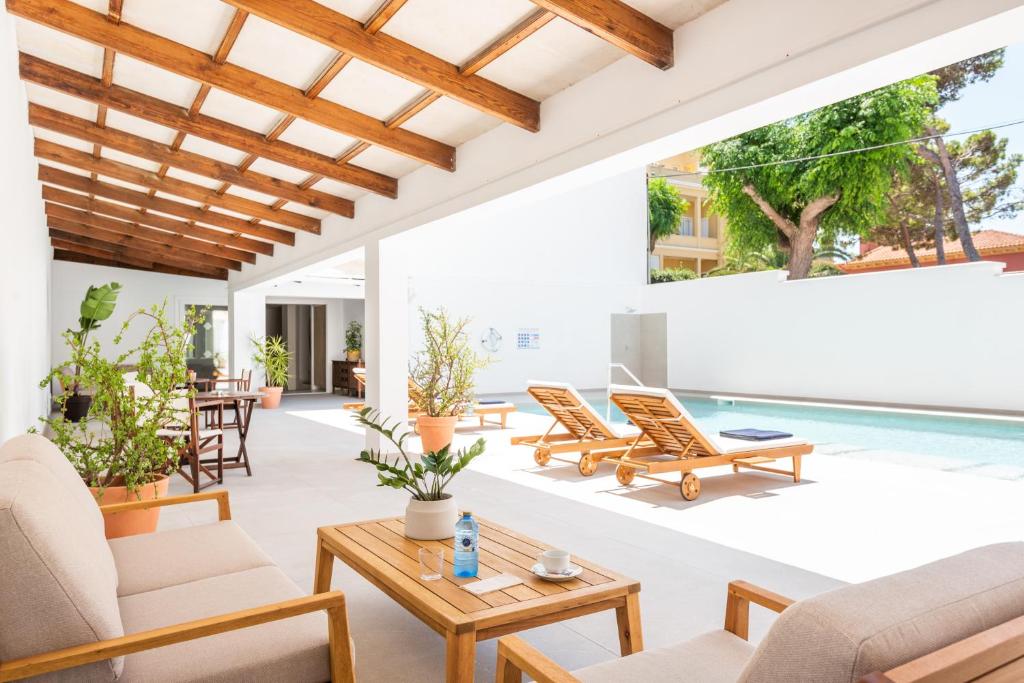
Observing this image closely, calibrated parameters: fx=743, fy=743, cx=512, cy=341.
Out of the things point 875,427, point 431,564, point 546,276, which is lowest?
point 875,427

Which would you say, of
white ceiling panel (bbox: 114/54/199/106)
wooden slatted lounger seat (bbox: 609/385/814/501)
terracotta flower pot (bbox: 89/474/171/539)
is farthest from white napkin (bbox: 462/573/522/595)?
white ceiling panel (bbox: 114/54/199/106)

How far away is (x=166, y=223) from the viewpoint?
12086 millimetres

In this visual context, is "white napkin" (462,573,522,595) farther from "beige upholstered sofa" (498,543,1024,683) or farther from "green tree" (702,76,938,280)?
"green tree" (702,76,938,280)

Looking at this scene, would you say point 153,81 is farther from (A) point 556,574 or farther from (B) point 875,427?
(B) point 875,427

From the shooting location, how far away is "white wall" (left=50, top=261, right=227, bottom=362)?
54.3 ft

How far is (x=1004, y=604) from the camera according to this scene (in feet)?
4.88

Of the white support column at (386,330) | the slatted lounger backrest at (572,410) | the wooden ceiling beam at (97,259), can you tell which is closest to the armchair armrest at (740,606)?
the slatted lounger backrest at (572,410)

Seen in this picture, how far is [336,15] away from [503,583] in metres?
3.68

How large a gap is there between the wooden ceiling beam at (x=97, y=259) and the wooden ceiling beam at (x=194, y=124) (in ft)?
32.3

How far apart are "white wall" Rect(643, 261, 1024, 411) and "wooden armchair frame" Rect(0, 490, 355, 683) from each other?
14507mm

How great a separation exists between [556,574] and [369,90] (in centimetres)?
446

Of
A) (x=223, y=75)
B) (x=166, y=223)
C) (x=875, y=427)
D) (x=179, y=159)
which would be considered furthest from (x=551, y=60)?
(x=875, y=427)

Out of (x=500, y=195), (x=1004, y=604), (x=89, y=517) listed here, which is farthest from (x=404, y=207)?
(x=1004, y=604)

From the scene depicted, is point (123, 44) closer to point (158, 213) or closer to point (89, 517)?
point (89, 517)
